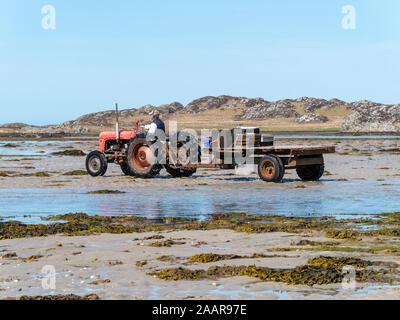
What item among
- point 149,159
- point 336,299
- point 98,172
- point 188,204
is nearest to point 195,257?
point 336,299

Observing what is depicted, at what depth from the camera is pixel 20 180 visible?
21.5 meters

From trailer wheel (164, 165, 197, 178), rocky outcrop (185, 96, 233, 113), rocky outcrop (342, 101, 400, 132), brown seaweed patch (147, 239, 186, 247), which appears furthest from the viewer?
rocky outcrop (185, 96, 233, 113)

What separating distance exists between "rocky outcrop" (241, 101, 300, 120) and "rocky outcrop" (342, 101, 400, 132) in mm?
23173

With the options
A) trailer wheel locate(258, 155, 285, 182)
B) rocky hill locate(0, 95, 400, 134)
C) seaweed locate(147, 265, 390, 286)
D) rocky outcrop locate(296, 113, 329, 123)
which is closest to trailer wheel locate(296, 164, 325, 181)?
trailer wheel locate(258, 155, 285, 182)

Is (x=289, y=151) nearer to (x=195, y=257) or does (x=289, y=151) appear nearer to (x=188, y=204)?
(x=188, y=204)

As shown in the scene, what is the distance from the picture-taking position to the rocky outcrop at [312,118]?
111106 mm

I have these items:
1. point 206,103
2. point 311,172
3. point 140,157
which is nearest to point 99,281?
point 311,172

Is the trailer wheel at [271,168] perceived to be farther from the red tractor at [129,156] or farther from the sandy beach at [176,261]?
the sandy beach at [176,261]

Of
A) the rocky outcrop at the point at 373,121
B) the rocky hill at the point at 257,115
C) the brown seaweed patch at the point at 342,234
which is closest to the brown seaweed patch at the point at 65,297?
the brown seaweed patch at the point at 342,234

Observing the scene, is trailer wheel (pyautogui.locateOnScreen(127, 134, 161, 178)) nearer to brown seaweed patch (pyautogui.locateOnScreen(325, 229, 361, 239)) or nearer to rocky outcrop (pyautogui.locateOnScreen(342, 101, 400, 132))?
brown seaweed patch (pyautogui.locateOnScreen(325, 229, 361, 239))

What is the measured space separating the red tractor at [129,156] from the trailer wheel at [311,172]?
375cm

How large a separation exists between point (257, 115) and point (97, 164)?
97.2 metres

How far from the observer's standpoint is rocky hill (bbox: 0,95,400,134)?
94856 millimetres

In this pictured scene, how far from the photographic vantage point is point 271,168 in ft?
65.1
